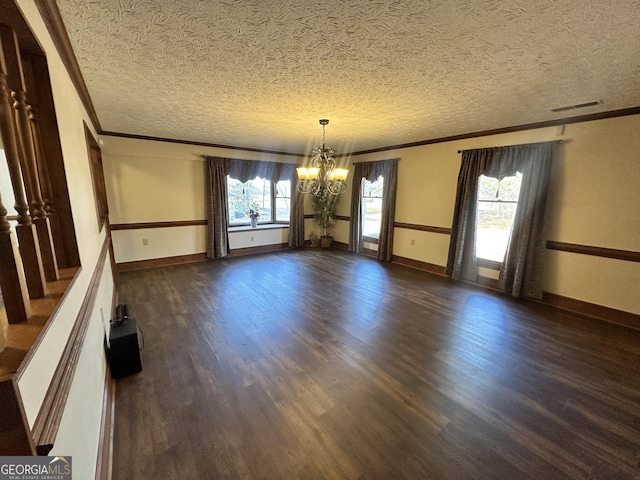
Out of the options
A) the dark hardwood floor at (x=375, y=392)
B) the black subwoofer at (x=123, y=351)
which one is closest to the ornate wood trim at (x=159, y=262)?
the dark hardwood floor at (x=375, y=392)

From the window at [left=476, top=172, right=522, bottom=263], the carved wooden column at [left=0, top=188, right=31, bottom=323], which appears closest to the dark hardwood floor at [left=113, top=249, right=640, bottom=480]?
the window at [left=476, top=172, right=522, bottom=263]

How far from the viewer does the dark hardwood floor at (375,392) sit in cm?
146

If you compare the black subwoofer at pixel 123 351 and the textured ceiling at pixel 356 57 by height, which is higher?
the textured ceiling at pixel 356 57

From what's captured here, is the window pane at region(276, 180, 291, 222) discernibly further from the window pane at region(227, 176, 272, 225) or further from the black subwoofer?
the black subwoofer

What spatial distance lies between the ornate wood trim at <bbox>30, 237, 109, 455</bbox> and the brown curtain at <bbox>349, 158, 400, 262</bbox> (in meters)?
4.91

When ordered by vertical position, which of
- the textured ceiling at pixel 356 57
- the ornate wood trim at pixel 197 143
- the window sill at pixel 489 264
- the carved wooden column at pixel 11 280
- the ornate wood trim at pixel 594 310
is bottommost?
the ornate wood trim at pixel 594 310

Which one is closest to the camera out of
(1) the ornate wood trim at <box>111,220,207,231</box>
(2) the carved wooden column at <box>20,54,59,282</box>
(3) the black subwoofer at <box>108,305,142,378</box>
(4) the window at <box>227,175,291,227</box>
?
(2) the carved wooden column at <box>20,54,59,282</box>

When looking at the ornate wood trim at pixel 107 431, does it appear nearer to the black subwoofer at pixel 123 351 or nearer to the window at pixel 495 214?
the black subwoofer at pixel 123 351

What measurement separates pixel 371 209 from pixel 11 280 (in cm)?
564

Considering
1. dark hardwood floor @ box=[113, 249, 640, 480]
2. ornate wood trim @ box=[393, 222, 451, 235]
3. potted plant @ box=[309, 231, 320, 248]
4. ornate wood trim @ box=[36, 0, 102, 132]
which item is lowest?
dark hardwood floor @ box=[113, 249, 640, 480]

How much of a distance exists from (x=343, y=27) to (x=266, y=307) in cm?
284

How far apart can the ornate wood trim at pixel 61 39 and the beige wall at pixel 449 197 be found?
2413 millimetres

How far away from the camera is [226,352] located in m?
2.38

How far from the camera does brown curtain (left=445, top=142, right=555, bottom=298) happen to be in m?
3.44
